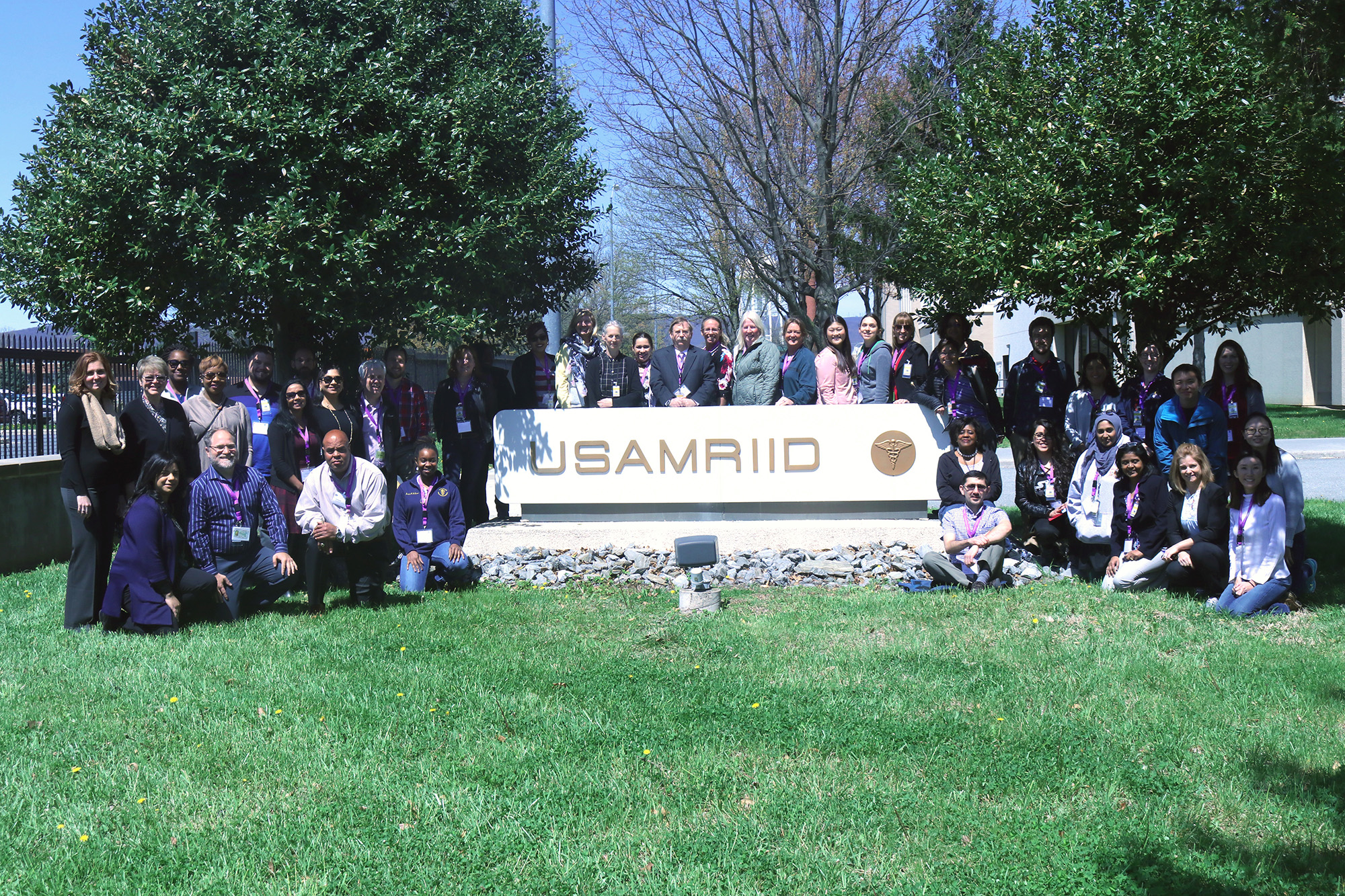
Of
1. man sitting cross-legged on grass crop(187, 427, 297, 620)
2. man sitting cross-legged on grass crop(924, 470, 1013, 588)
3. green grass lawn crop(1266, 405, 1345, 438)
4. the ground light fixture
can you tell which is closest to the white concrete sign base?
man sitting cross-legged on grass crop(924, 470, 1013, 588)

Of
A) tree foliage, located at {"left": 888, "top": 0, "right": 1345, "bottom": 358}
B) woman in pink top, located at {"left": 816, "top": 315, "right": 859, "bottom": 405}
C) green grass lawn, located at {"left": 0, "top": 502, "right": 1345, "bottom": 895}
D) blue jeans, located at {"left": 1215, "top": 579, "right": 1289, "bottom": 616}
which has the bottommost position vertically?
green grass lawn, located at {"left": 0, "top": 502, "right": 1345, "bottom": 895}

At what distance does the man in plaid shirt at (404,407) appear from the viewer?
9.61 meters

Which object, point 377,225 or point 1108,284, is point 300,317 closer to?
point 377,225

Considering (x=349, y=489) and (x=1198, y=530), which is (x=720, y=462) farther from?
(x=1198, y=530)

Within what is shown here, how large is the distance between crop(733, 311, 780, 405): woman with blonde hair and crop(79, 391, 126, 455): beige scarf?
17.3 feet

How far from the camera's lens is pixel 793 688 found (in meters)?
5.71

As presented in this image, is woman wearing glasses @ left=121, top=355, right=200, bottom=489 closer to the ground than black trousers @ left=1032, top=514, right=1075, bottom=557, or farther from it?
farther from it

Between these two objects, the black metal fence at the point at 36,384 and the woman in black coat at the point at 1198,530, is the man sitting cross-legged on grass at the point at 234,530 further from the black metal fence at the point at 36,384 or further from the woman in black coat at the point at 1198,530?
the woman in black coat at the point at 1198,530

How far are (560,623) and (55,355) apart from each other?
21.2 ft

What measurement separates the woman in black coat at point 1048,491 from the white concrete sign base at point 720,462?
3.11 feet

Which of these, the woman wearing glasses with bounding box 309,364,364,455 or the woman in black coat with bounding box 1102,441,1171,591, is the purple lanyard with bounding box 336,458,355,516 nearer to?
the woman wearing glasses with bounding box 309,364,364,455

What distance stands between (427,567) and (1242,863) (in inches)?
253

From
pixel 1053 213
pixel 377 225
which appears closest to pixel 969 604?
pixel 1053 213

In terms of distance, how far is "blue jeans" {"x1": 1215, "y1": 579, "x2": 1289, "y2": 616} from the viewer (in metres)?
7.21
